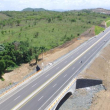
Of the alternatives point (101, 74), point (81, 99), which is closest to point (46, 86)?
point (81, 99)


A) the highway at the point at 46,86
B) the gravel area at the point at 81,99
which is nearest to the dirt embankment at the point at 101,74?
the gravel area at the point at 81,99

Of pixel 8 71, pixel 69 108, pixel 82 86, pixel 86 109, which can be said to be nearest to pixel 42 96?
pixel 69 108

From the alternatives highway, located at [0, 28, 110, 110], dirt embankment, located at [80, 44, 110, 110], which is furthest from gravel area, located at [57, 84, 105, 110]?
highway, located at [0, 28, 110, 110]

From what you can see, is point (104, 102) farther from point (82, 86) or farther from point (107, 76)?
point (107, 76)

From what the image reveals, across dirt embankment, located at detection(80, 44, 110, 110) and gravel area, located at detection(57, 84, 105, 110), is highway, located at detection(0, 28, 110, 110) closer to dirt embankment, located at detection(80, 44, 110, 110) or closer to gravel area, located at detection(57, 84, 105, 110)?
dirt embankment, located at detection(80, 44, 110, 110)

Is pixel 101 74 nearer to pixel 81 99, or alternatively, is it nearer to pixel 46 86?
pixel 81 99

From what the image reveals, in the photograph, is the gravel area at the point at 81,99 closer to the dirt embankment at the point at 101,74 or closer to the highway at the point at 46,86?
the dirt embankment at the point at 101,74
